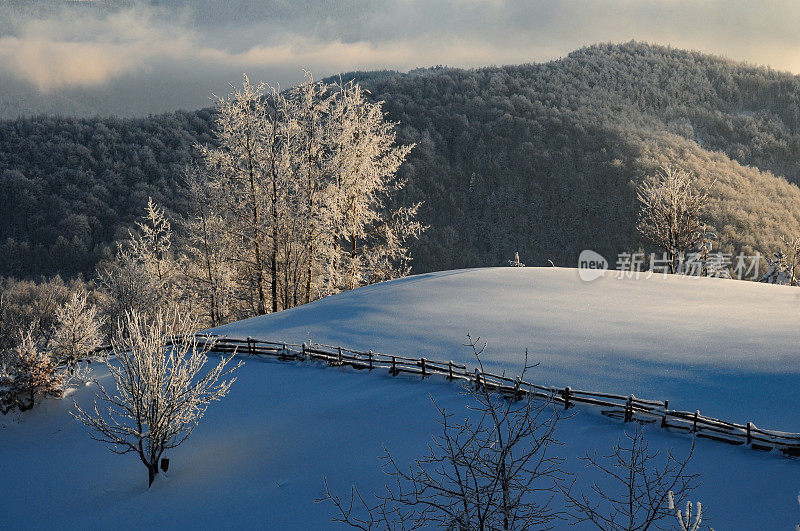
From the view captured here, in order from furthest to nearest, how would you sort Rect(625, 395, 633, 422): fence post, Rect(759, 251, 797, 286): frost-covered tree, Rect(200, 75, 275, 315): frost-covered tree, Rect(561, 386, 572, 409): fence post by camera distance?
1. Rect(759, 251, 797, 286): frost-covered tree
2. Rect(200, 75, 275, 315): frost-covered tree
3. Rect(561, 386, 572, 409): fence post
4. Rect(625, 395, 633, 422): fence post

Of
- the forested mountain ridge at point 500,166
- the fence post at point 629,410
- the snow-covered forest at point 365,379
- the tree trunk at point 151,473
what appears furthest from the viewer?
the forested mountain ridge at point 500,166

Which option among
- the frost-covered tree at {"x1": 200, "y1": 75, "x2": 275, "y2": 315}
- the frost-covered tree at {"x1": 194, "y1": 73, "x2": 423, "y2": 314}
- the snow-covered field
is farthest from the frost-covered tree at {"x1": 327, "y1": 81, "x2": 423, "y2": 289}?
the snow-covered field

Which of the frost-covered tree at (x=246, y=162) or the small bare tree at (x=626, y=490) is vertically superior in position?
the frost-covered tree at (x=246, y=162)

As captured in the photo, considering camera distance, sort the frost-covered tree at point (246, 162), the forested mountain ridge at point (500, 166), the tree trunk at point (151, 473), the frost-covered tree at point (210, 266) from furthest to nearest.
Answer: the forested mountain ridge at point (500, 166), the frost-covered tree at point (210, 266), the frost-covered tree at point (246, 162), the tree trunk at point (151, 473)

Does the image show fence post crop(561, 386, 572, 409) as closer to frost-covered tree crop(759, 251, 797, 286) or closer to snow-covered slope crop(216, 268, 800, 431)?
snow-covered slope crop(216, 268, 800, 431)

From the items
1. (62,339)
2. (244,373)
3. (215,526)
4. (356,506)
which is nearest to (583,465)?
(356,506)

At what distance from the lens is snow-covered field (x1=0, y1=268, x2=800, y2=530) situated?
12117 millimetres

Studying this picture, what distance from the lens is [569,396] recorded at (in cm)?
1337

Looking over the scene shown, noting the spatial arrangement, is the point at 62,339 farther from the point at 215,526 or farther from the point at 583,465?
the point at 583,465

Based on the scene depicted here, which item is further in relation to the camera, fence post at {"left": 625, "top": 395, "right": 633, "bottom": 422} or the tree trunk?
the tree trunk

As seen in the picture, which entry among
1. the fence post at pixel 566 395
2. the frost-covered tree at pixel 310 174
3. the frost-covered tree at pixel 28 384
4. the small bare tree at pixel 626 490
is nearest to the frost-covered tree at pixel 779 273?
the frost-covered tree at pixel 310 174

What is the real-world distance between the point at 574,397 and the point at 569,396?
0.11 m

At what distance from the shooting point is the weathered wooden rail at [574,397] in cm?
1127

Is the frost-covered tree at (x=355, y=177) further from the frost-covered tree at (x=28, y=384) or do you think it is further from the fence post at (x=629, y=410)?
the fence post at (x=629, y=410)
